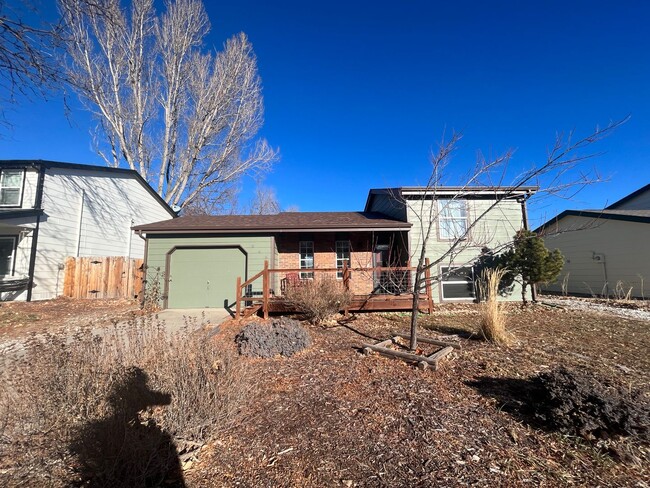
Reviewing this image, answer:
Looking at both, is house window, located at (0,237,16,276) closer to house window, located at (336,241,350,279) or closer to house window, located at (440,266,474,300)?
house window, located at (336,241,350,279)

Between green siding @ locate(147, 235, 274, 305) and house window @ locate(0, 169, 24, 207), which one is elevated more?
house window @ locate(0, 169, 24, 207)

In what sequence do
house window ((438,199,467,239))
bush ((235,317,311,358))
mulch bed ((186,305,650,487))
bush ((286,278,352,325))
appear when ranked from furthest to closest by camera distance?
house window ((438,199,467,239)), bush ((286,278,352,325)), bush ((235,317,311,358)), mulch bed ((186,305,650,487))

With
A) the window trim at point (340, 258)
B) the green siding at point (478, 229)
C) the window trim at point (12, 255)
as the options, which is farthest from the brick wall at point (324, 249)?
the window trim at point (12, 255)

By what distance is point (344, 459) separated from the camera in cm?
230

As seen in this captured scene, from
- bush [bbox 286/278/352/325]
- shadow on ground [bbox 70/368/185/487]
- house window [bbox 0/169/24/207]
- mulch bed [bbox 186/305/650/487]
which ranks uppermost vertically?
house window [bbox 0/169/24/207]

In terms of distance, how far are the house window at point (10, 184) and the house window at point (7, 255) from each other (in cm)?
170

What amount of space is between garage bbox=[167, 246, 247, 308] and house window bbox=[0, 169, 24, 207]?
7107 millimetres

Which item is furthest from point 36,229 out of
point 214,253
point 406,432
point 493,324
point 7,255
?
point 493,324

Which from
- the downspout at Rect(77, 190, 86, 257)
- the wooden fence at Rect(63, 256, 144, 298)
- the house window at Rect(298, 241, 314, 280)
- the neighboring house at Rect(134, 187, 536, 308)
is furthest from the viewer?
the downspout at Rect(77, 190, 86, 257)

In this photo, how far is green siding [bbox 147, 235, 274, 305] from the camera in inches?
396

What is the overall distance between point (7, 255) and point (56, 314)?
168 inches

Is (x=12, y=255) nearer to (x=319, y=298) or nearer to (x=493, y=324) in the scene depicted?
(x=319, y=298)

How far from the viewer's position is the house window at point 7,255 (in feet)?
35.1

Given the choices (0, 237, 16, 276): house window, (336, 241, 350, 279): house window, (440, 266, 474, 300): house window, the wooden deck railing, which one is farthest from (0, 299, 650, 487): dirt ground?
(0, 237, 16, 276): house window
